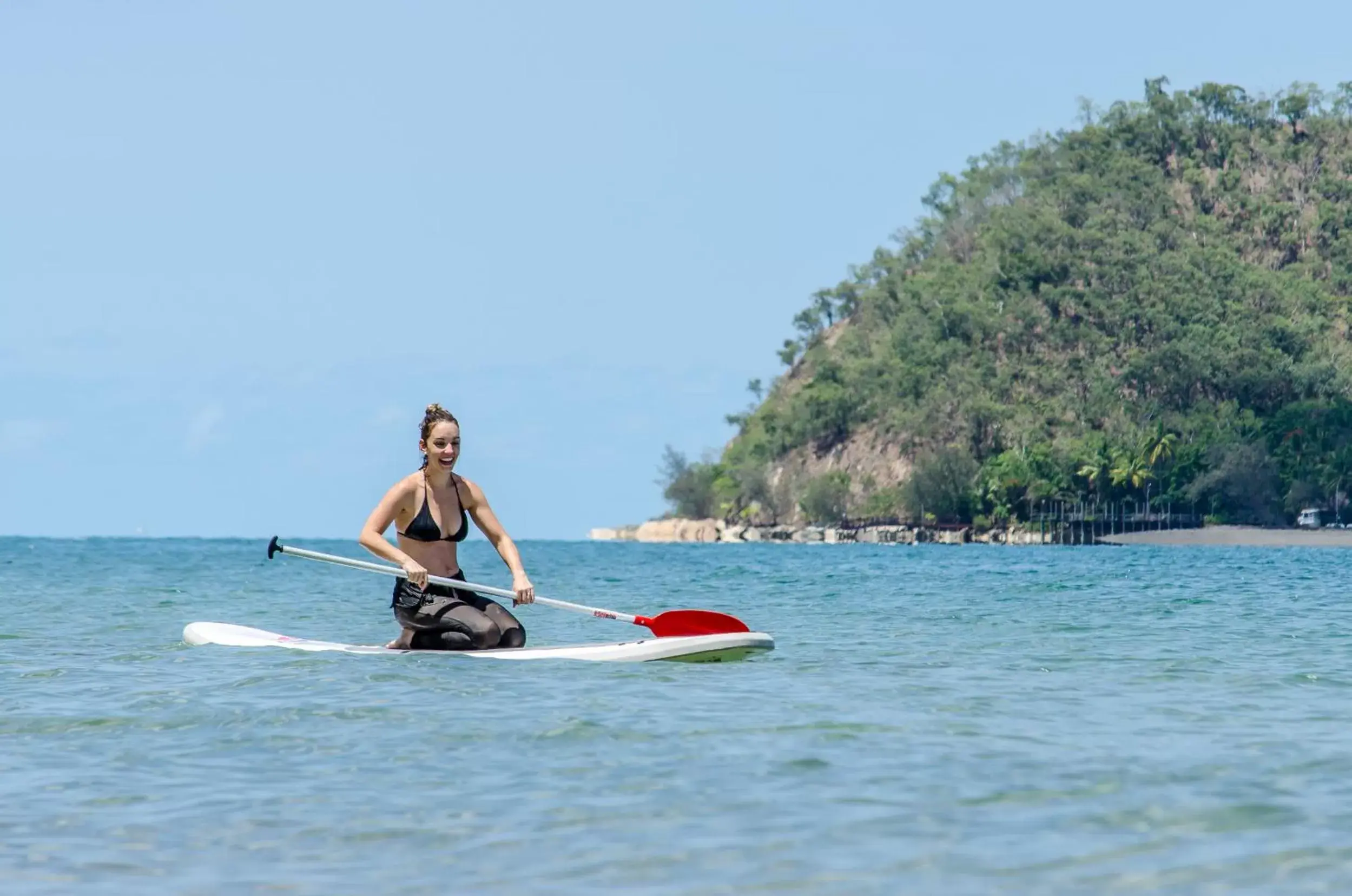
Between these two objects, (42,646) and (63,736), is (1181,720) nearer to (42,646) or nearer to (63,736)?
(63,736)

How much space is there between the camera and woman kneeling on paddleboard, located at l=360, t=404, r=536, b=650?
1523cm

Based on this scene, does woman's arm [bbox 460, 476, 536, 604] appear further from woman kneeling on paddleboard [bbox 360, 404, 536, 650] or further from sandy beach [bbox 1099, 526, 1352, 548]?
sandy beach [bbox 1099, 526, 1352, 548]

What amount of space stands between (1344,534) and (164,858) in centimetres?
12469

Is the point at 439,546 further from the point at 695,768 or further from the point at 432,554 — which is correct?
the point at 695,768

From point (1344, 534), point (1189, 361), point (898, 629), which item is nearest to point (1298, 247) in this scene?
point (1189, 361)

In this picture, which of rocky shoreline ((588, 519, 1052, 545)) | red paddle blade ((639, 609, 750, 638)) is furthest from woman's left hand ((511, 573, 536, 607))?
rocky shoreline ((588, 519, 1052, 545))

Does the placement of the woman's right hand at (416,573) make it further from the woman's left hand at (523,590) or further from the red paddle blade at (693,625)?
the red paddle blade at (693,625)

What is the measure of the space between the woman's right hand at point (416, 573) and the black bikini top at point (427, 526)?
229 mm

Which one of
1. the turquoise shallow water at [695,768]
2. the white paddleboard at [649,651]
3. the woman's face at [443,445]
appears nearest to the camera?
the turquoise shallow water at [695,768]

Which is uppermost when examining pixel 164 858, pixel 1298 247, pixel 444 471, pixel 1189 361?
pixel 1298 247

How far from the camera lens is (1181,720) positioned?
500 inches

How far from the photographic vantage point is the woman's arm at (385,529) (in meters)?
15.2

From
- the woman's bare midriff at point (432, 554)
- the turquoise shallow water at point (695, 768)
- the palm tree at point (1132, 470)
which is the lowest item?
the turquoise shallow water at point (695, 768)

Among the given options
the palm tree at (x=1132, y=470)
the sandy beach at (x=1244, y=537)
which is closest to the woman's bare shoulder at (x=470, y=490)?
the sandy beach at (x=1244, y=537)
